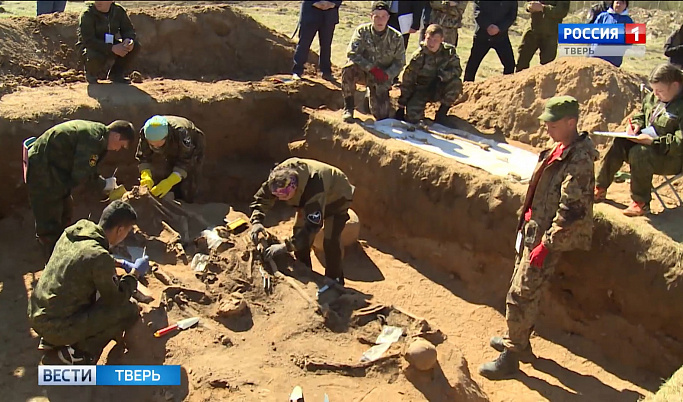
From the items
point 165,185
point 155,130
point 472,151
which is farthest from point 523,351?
point 155,130

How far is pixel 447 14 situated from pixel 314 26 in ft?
6.66

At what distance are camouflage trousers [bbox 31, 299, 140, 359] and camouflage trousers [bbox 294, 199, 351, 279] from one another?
1.92 meters

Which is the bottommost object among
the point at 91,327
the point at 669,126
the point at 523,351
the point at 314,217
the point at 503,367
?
the point at 503,367

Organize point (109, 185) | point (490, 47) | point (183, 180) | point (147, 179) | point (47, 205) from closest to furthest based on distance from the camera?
point (47, 205) < point (109, 185) < point (147, 179) < point (183, 180) < point (490, 47)

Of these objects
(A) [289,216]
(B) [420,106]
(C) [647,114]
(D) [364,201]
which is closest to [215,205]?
(A) [289,216]

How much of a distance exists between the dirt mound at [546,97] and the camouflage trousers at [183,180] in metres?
3.88

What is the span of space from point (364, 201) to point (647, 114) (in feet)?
11.5

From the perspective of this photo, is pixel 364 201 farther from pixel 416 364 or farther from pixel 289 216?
pixel 416 364

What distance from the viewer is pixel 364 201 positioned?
27.6 feet

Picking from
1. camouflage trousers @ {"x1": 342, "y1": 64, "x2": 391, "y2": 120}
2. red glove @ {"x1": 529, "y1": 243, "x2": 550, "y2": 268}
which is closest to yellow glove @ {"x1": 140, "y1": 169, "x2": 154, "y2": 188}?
camouflage trousers @ {"x1": 342, "y1": 64, "x2": 391, "y2": 120}

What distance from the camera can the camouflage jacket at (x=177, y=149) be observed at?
24.3 feet

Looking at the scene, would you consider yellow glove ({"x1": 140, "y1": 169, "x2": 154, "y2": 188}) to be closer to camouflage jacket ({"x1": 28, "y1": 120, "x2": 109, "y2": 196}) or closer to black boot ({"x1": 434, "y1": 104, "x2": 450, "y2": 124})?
camouflage jacket ({"x1": 28, "y1": 120, "x2": 109, "y2": 196})

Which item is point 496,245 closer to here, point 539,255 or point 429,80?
point 539,255

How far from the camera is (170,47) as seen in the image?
33.7 ft
